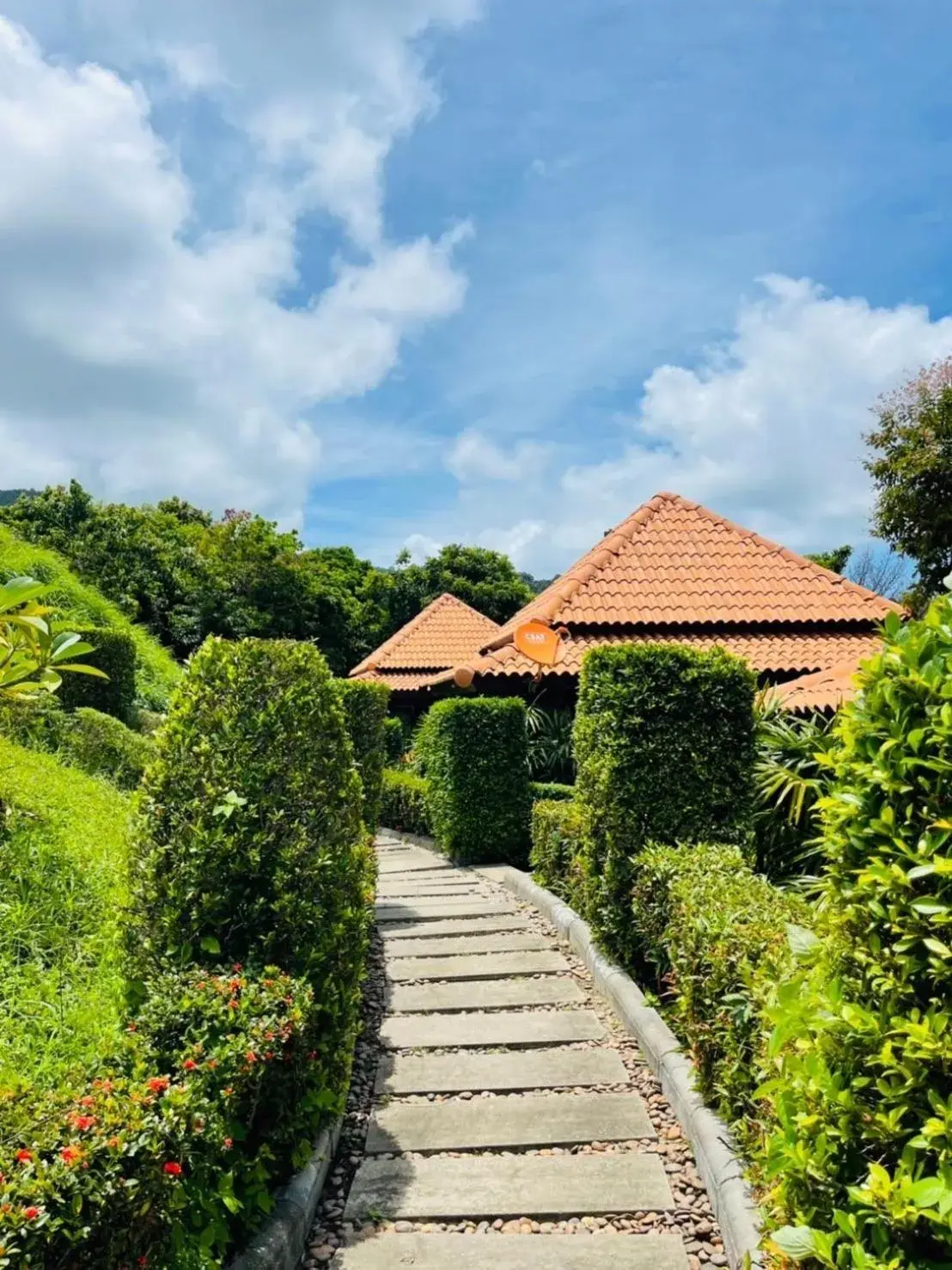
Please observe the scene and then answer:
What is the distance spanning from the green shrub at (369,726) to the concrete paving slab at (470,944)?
341 centimetres

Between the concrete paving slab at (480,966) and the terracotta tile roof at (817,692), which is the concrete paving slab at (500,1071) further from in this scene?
the terracotta tile roof at (817,692)

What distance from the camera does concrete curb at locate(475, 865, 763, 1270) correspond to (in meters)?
2.96

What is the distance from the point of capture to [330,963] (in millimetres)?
3865

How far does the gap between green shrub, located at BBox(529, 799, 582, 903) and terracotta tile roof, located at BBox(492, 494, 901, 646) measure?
4.99 m

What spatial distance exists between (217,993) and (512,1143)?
71.0 inches

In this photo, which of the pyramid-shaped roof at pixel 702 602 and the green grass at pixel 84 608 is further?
the green grass at pixel 84 608

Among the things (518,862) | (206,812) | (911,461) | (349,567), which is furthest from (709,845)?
(349,567)

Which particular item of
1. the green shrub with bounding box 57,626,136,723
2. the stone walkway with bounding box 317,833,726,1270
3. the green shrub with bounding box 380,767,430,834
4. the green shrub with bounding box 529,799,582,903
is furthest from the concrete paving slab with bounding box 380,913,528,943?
the green shrub with bounding box 57,626,136,723

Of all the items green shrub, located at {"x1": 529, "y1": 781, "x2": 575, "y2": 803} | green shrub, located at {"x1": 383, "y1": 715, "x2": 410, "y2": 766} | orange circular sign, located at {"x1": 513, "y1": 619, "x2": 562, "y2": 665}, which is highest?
orange circular sign, located at {"x1": 513, "y1": 619, "x2": 562, "y2": 665}

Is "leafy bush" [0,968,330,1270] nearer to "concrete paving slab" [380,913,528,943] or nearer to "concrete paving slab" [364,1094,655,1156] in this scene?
"concrete paving slab" [364,1094,655,1156]

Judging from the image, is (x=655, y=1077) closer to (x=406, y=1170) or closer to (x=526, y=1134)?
(x=526, y=1134)

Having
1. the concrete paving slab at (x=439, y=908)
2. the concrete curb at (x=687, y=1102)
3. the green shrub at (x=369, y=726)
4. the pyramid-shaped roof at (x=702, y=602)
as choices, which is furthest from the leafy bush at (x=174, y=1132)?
the pyramid-shaped roof at (x=702, y=602)

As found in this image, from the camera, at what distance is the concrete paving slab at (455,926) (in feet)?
24.3

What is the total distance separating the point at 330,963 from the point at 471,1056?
5.29 ft
